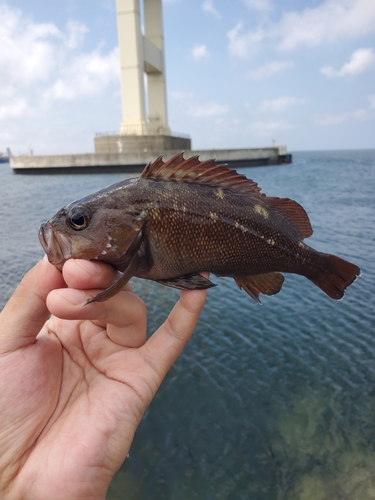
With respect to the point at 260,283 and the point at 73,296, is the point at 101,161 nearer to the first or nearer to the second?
the point at 260,283

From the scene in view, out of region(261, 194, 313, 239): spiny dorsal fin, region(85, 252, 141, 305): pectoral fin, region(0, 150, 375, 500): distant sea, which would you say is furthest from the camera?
region(0, 150, 375, 500): distant sea

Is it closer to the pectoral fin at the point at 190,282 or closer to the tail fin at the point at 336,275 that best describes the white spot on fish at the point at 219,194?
the pectoral fin at the point at 190,282

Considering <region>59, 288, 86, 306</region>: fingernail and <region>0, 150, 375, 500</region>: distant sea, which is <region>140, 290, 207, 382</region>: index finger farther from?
<region>0, 150, 375, 500</region>: distant sea

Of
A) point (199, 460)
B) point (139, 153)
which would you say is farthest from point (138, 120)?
point (199, 460)

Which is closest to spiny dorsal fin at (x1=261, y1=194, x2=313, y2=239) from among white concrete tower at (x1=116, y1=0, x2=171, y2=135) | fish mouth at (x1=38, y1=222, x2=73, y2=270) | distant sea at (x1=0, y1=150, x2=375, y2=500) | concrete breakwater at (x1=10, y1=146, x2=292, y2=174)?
fish mouth at (x1=38, y1=222, x2=73, y2=270)

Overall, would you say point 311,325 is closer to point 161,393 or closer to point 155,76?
point 161,393

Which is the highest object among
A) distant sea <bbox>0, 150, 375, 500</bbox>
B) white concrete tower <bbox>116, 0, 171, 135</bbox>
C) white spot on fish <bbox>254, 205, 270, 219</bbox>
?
white concrete tower <bbox>116, 0, 171, 135</bbox>
